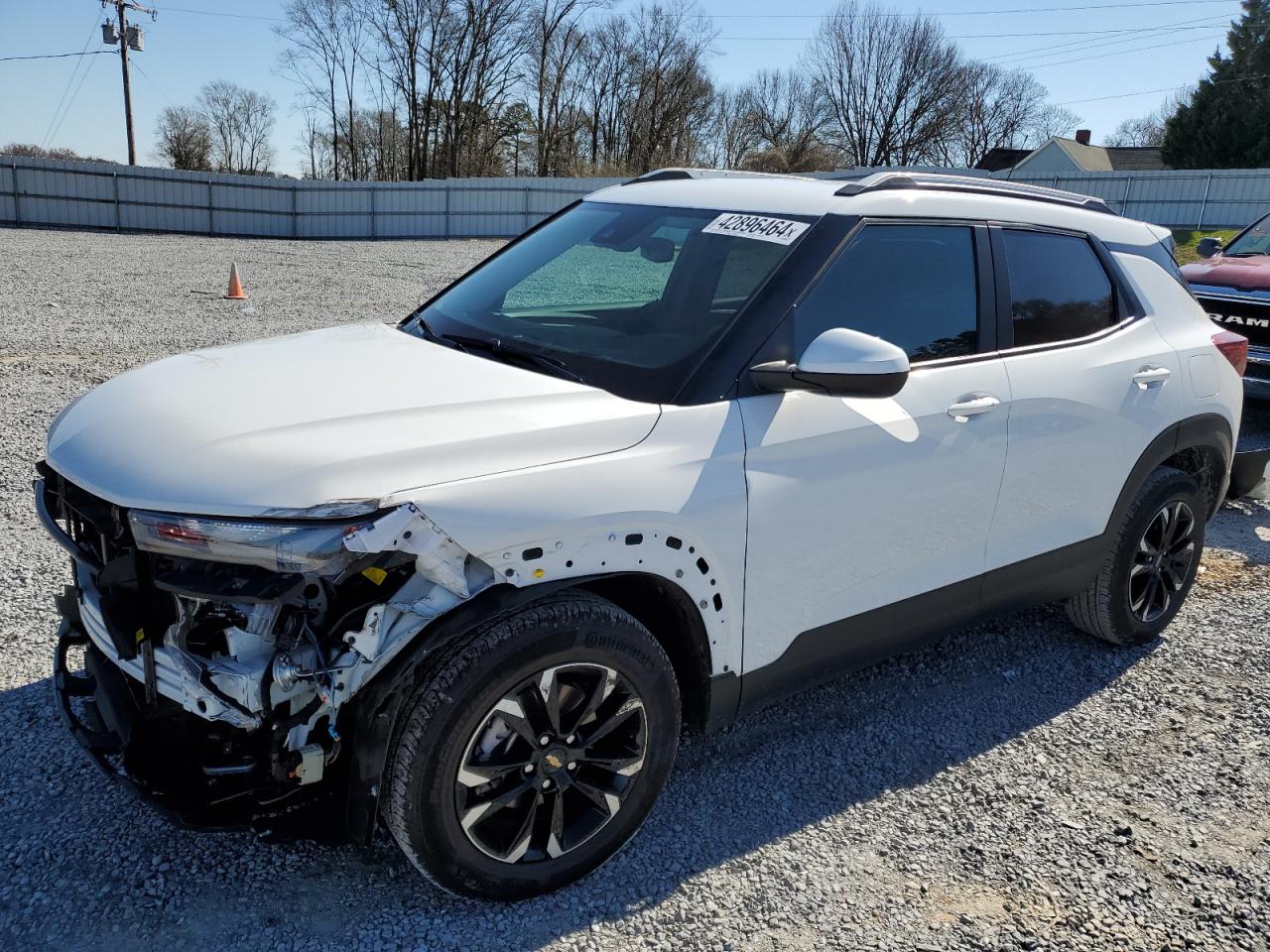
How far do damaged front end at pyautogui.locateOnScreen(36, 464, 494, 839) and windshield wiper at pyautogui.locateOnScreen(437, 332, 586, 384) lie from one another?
783 millimetres

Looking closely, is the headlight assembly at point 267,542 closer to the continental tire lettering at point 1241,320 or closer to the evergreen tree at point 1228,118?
the continental tire lettering at point 1241,320

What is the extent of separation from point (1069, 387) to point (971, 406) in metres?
0.59

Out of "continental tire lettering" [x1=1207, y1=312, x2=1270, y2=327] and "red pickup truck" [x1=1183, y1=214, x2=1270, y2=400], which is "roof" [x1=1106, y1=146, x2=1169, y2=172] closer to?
"red pickup truck" [x1=1183, y1=214, x2=1270, y2=400]

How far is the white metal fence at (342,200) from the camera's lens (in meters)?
28.3

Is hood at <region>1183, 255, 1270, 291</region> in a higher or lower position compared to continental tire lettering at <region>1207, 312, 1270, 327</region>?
higher

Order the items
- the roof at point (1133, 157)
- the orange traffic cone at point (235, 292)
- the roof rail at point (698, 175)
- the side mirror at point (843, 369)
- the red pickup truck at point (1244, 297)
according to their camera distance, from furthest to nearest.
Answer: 1. the roof at point (1133, 157)
2. the orange traffic cone at point (235, 292)
3. the red pickup truck at point (1244, 297)
4. the roof rail at point (698, 175)
5. the side mirror at point (843, 369)

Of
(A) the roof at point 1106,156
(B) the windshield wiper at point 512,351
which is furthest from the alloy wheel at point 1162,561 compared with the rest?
(A) the roof at point 1106,156

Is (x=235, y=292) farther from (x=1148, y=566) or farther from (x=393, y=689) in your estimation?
(x=393, y=689)

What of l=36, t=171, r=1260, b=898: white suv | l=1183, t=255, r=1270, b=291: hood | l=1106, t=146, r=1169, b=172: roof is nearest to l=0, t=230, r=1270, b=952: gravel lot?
l=36, t=171, r=1260, b=898: white suv

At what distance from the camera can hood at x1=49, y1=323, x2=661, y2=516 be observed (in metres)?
2.28

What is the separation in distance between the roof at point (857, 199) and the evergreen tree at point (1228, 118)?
42.5m

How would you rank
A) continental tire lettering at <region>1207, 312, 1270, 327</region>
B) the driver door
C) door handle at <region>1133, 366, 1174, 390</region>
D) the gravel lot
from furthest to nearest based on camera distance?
1. continental tire lettering at <region>1207, 312, 1270, 327</region>
2. door handle at <region>1133, 366, 1174, 390</region>
3. the driver door
4. the gravel lot

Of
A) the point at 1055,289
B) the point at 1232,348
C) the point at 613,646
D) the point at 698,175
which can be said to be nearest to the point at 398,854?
the point at 613,646

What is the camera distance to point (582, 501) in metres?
2.48
